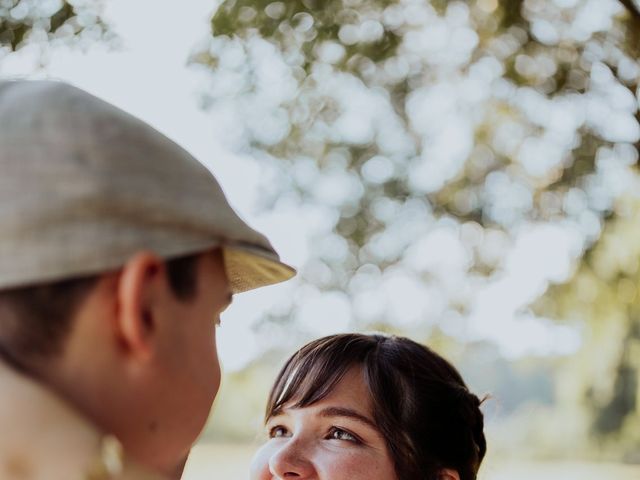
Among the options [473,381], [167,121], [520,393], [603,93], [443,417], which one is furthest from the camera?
[520,393]

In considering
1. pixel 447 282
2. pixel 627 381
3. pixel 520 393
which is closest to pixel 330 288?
pixel 447 282

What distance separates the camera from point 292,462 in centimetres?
200

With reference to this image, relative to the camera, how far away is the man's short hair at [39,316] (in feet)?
2.58

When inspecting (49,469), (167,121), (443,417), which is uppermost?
(167,121)

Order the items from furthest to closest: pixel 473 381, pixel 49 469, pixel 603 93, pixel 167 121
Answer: pixel 473 381, pixel 603 93, pixel 167 121, pixel 49 469

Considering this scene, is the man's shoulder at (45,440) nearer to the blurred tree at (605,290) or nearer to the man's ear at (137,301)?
the man's ear at (137,301)

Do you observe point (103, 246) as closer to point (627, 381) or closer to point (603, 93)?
point (603, 93)

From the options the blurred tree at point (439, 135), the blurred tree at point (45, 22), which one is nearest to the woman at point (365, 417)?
the blurred tree at point (45, 22)

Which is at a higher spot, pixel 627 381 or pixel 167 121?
pixel 627 381

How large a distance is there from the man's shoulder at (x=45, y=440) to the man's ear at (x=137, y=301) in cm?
8

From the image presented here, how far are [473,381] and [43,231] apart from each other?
8.80 m

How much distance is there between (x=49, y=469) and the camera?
748mm

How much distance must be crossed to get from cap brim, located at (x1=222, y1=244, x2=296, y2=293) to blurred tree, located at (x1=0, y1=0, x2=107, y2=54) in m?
1.34

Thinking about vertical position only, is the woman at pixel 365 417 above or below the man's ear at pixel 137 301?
above
